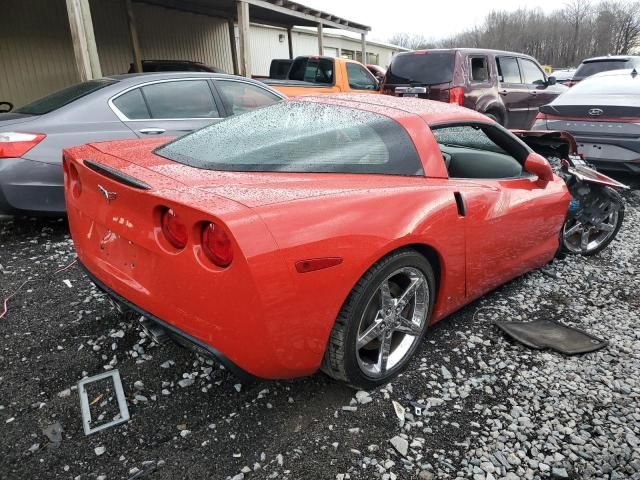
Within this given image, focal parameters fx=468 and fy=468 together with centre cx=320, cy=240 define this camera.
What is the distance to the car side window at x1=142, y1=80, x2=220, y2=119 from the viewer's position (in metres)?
4.56

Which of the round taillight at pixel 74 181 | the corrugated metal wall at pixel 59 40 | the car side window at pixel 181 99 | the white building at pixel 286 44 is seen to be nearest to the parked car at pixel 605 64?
the white building at pixel 286 44

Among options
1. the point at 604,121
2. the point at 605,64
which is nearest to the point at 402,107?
the point at 604,121

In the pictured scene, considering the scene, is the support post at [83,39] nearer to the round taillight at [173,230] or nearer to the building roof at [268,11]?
the building roof at [268,11]

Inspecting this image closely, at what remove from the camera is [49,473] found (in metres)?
1.82

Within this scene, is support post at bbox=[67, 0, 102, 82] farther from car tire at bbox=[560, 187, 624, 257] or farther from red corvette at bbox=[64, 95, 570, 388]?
car tire at bbox=[560, 187, 624, 257]

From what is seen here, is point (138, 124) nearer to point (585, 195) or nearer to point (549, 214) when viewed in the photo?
point (549, 214)

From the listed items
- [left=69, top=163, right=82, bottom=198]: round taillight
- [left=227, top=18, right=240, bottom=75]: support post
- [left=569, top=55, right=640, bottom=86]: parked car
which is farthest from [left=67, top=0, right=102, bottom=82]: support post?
[left=569, top=55, right=640, bottom=86]: parked car

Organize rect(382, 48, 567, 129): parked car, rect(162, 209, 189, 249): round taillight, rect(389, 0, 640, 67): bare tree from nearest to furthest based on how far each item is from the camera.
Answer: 1. rect(162, 209, 189, 249): round taillight
2. rect(382, 48, 567, 129): parked car
3. rect(389, 0, 640, 67): bare tree

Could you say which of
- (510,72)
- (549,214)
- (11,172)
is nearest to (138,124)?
(11,172)

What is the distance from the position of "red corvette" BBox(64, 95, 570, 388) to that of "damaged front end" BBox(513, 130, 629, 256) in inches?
45.4

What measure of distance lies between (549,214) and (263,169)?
2145 millimetres

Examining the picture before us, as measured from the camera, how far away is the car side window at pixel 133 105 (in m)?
4.36

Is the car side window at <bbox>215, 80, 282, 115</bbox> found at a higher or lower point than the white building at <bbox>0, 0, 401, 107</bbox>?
lower

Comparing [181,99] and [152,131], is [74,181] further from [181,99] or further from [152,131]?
[181,99]
